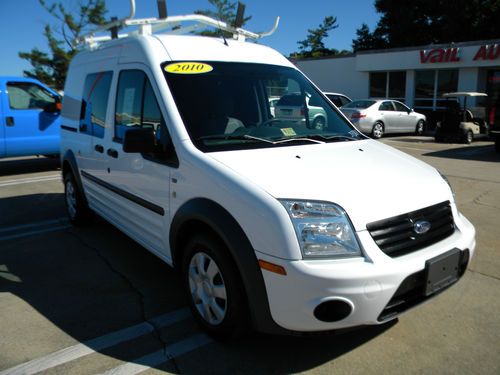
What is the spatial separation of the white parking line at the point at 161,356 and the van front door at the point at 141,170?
691mm

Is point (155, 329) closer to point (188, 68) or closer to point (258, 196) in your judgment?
point (258, 196)

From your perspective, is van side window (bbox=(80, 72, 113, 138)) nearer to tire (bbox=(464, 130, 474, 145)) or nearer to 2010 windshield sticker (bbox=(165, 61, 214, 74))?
2010 windshield sticker (bbox=(165, 61, 214, 74))

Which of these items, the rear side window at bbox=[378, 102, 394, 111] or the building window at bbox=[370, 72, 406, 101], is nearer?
the rear side window at bbox=[378, 102, 394, 111]

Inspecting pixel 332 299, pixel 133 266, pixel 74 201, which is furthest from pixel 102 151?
pixel 332 299

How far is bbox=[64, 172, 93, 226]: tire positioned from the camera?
18.0ft

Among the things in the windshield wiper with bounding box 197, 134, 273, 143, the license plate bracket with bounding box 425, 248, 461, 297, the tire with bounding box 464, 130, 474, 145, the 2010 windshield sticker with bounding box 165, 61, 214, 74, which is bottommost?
the tire with bounding box 464, 130, 474, 145

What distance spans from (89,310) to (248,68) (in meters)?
2.39

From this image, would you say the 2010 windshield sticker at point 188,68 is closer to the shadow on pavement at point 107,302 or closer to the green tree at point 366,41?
the shadow on pavement at point 107,302

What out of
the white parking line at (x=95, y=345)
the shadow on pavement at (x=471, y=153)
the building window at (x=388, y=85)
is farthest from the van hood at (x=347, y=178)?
the building window at (x=388, y=85)

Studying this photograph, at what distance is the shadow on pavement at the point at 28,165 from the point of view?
10289 mm

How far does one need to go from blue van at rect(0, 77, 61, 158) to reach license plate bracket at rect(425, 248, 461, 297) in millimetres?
8791

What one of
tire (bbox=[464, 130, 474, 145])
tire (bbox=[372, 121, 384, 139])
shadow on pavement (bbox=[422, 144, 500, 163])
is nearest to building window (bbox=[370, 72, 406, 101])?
A: tire (bbox=[372, 121, 384, 139])

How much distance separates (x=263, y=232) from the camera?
247cm

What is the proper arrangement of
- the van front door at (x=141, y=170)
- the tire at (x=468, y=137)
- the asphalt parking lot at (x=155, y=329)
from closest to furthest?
the asphalt parking lot at (x=155, y=329), the van front door at (x=141, y=170), the tire at (x=468, y=137)
